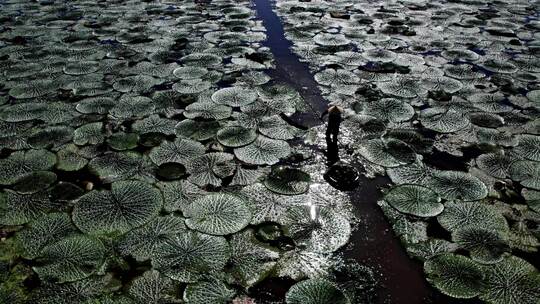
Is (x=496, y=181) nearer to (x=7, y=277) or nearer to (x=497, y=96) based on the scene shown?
(x=497, y=96)

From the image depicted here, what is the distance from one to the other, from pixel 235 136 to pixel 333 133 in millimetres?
1218

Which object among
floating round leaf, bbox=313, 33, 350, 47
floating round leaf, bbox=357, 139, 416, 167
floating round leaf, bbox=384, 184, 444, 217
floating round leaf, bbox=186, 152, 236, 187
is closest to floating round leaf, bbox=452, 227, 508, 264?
floating round leaf, bbox=384, 184, 444, 217

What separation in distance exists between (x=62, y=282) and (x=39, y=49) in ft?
19.1

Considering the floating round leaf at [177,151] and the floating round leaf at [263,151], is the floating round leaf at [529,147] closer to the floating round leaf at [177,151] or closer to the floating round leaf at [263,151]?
the floating round leaf at [263,151]

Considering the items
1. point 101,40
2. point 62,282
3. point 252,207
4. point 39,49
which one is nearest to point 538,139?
point 252,207

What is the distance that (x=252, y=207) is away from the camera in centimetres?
379

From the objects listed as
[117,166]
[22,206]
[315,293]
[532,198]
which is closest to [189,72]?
[117,166]

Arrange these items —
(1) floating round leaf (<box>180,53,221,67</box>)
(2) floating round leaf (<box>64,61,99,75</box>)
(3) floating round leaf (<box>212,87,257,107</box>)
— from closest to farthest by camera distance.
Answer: (3) floating round leaf (<box>212,87,257,107</box>) < (2) floating round leaf (<box>64,61,99,75</box>) < (1) floating round leaf (<box>180,53,221,67</box>)

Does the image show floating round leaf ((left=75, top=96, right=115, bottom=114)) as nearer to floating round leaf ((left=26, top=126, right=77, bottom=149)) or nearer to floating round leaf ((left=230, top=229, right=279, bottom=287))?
floating round leaf ((left=26, top=126, right=77, bottom=149))

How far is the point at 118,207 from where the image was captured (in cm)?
375

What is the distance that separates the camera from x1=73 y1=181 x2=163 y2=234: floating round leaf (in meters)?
3.56

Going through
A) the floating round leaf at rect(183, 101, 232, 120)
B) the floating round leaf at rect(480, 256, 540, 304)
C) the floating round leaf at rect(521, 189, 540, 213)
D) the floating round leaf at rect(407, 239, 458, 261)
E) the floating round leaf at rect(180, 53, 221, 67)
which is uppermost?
the floating round leaf at rect(180, 53, 221, 67)

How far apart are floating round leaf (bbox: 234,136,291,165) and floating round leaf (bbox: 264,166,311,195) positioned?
0.20 meters

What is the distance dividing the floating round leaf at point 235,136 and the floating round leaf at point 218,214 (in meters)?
0.95
